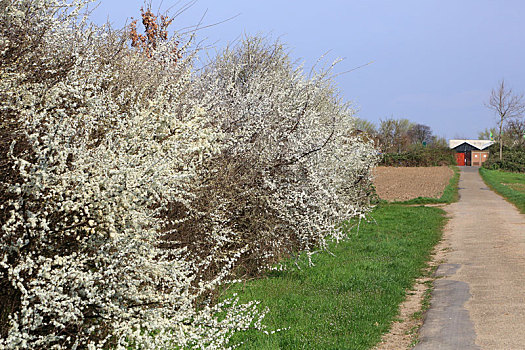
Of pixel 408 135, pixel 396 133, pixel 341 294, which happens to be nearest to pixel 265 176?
pixel 341 294

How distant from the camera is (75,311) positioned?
139 inches

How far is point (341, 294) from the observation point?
838 centimetres

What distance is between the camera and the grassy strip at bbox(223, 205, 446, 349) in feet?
21.0

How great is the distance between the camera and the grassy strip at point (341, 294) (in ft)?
A: 21.0

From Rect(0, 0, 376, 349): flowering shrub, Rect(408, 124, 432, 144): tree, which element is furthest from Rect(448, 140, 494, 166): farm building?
Rect(0, 0, 376, 349): flowering shrub

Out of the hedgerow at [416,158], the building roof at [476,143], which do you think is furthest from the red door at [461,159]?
the hedgerow at [416,158]

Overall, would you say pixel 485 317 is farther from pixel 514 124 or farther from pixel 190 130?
pixel 514 124

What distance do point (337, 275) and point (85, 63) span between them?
622 cm

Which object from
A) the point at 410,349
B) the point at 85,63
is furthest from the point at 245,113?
the point at 410,349

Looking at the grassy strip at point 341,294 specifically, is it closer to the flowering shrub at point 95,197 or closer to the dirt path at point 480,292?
the dirt path at point 480,292

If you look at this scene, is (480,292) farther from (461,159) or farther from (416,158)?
(461,159)

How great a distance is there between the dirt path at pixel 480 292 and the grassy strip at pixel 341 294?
2.17 feet

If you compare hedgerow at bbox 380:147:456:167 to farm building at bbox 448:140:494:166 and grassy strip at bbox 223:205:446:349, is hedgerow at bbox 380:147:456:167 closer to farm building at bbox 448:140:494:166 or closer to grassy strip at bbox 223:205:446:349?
farm building at bbox 448:140:494:166

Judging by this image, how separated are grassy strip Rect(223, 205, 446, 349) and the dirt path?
0.66 metres
